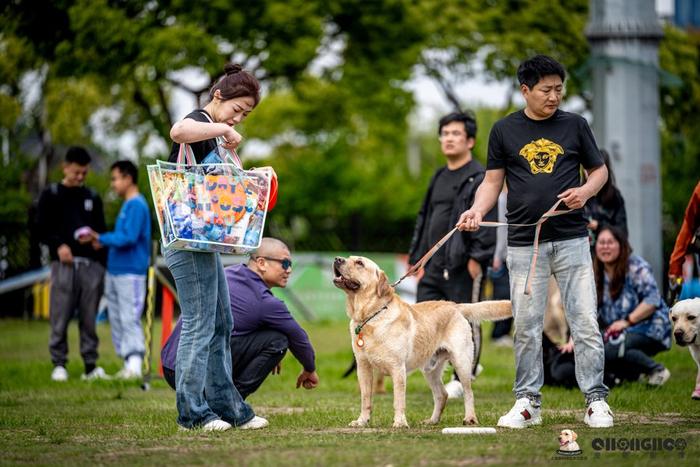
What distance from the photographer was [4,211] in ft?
65.7

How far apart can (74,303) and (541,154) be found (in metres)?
6.13

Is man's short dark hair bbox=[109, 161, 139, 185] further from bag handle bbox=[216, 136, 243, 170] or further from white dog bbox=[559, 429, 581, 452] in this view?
white dog bbox=[559, 429, 581, 452]

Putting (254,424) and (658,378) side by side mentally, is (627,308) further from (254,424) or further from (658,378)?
(254,424)

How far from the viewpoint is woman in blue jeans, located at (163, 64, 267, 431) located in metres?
5.95

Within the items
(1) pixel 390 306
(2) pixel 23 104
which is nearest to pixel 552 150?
A: (1) pixel 390 306

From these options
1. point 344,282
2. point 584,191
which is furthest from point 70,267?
point 584,191

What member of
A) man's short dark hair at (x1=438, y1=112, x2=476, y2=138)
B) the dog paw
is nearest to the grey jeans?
man's short dark hair at (x1=438, y1=112, x2=476, y2=138)

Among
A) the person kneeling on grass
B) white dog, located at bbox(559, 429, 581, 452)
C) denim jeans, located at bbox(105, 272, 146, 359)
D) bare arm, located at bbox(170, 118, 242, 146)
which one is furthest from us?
denim jeans, located at bbox(105, 272, 146, 359)

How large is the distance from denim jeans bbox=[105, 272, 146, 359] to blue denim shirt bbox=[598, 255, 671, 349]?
4701 millimetres

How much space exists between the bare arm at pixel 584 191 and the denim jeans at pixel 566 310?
0.98ft

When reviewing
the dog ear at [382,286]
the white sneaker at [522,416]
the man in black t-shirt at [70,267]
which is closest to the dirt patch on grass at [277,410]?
the dog ear at [382,286]

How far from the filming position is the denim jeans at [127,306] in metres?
10.9

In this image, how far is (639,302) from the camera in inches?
362

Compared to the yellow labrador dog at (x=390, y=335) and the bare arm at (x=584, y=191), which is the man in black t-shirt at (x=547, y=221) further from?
the yellow labrador dog at (x=390, y=335)
